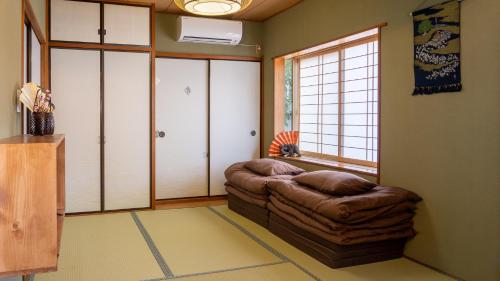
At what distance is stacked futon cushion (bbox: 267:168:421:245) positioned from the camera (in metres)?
3.31

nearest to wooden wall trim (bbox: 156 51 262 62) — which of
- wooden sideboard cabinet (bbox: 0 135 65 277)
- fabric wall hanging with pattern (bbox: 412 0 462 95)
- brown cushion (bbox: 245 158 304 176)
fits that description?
brown cushion (bbox: 245 158 304 176)

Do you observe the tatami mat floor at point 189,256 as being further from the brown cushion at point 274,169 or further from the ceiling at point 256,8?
the ceiling at point 256,8

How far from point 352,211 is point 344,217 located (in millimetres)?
81

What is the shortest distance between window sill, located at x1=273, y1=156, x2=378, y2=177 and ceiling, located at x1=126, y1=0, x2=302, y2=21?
1.85 meters

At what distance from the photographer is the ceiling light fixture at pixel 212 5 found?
3.36m

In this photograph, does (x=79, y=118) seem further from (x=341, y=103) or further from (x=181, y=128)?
(x=341, y=103)

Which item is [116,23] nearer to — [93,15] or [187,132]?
[93,15]

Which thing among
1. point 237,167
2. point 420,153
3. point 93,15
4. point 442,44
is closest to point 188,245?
point 237,167

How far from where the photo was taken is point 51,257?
1.78 meters

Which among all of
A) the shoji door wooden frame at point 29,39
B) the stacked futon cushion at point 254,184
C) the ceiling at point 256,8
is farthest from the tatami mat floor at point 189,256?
the ceiling at point 256,8

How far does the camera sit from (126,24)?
5.26m

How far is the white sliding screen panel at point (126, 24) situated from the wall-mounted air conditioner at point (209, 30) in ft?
1.57

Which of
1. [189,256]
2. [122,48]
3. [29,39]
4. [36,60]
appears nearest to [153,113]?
[122,48]

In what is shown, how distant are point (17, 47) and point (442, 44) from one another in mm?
2857
